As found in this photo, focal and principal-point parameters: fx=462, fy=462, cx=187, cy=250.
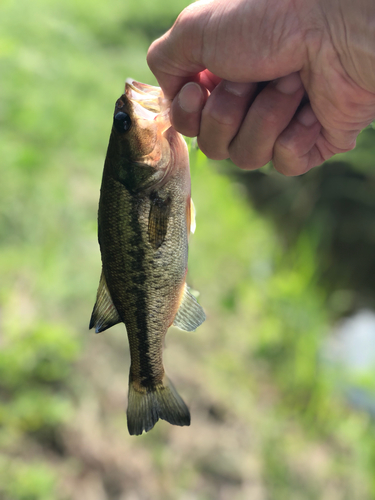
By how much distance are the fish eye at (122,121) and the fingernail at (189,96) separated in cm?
20

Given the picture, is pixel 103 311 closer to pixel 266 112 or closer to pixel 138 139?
pixel 138 139

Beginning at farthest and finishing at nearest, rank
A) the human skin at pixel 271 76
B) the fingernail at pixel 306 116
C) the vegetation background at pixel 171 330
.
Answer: the vegetation background at pixel 171 330
the fingernail at pixel 306 116
the human skin at pixel 271 76

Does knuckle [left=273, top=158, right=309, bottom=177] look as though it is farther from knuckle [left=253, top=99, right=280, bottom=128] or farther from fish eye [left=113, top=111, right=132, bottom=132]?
fish eye [left=113, top=111, right=132, bottom=132]

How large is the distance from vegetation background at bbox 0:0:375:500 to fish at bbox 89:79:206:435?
0.49 m

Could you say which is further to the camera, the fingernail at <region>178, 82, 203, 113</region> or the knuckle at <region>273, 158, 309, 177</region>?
the knuckle at <region>273, 158, 309, 177</region>

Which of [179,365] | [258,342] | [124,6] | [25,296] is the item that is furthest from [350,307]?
[124,6]

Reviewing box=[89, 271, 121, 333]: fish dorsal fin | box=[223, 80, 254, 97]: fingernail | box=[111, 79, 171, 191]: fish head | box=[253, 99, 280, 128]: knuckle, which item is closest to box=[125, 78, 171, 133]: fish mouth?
box=[111, 79, 171, 191]: fish head

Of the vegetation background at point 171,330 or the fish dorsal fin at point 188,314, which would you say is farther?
the vegetation background at point 171,330

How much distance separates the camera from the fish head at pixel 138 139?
5.40 ft

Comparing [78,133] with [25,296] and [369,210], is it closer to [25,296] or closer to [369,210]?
[25,296]

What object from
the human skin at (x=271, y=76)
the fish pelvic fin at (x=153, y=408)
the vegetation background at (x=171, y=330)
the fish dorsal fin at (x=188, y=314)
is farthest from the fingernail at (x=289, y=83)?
the fish pelvic fin at (x=153, y=408)

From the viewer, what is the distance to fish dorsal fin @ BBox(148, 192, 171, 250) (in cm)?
163

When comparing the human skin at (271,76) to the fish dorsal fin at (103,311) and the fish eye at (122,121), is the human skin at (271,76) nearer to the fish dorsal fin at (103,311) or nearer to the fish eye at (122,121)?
the fish eye at (122,121)

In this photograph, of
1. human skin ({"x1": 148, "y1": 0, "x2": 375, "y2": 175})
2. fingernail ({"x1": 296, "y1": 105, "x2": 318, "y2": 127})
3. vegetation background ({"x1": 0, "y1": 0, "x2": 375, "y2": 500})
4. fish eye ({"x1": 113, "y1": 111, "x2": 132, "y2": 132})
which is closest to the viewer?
human skin ({"x1": 148, "y1": 0, "x2": 375, "y2": 175})
